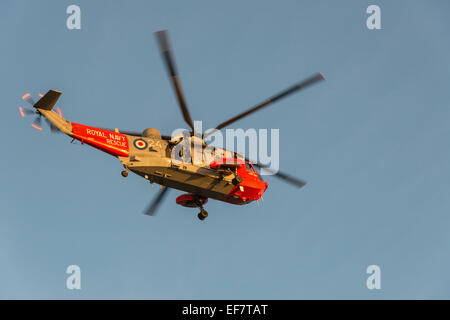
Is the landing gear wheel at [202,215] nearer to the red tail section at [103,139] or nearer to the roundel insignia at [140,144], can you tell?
the roundel insignia at [140,144]

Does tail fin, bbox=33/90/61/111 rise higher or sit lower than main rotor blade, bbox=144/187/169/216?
higher

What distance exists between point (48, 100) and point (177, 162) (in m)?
7.19

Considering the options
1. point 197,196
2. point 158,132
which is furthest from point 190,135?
point 197,196

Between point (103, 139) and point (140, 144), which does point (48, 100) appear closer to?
point (103, 139)

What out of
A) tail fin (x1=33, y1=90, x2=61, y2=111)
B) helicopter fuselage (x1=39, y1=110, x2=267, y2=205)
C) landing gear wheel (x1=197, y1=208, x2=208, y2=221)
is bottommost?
landing gear wheel (x1=197, y1=208, x2=208, y2=221)

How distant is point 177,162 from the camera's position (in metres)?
31.6

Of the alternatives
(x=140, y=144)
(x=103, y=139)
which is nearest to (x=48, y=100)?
(x=103, y=139)

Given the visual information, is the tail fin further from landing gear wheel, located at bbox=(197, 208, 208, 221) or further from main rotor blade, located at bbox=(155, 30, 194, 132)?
landing gear wheel, located at bbox=(197, 208, 208, 221)

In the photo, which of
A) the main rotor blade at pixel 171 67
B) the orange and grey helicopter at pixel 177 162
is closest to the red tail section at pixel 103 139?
the orange and grey helicopter at pixel 177 162

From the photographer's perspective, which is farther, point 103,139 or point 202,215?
point 202,215

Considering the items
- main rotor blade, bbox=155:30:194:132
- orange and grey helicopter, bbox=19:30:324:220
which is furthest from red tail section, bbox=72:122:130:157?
main rotor blade, bbox=155:30:194:132

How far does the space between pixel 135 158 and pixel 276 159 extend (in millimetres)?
8790

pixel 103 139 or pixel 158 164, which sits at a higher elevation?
pixel 103 139

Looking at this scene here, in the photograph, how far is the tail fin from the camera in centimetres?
2950
